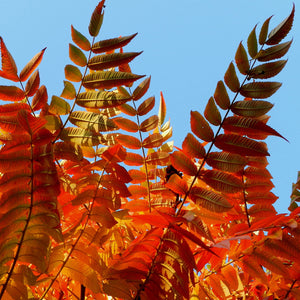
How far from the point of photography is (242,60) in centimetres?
109

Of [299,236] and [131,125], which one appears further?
[131,125]

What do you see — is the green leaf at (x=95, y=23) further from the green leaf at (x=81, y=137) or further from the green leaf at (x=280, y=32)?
the green leaf at (x=280, y=32)

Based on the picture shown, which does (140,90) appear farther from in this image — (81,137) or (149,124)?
(81,137)

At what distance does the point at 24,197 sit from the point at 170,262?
0.34 metres

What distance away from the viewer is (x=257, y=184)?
4.12 feet

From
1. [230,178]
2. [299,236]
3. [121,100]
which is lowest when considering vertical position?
[299,236]

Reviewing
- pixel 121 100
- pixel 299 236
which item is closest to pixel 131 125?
pixel 121 100

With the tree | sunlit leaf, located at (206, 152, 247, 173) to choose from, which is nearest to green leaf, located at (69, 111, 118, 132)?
the tree

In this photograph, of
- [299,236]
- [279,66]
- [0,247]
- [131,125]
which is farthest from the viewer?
[131,125]

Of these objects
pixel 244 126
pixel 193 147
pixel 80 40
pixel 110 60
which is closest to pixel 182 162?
pixel 193 147

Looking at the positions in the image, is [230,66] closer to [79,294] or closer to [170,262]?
[170,262]

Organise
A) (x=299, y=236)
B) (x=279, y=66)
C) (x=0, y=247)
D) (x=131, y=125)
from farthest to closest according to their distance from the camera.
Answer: (x=131, y=125) < (x=279, y=66) < (x=299, y=236) < (x=0, y=247)

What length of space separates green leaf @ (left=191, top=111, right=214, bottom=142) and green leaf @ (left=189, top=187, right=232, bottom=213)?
0.45ft

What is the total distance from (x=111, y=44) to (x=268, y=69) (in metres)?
0.41
